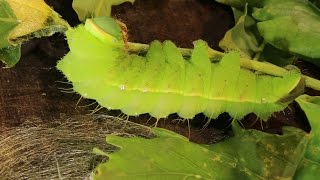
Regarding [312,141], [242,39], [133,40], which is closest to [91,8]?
[133,40]

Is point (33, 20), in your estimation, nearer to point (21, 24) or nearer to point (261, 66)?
point (21, 24)

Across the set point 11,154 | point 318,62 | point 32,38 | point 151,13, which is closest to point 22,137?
point 11,154

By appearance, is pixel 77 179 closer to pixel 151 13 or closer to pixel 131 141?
pixel 131 141

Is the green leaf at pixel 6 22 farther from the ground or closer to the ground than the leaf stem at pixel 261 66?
farther from the ground

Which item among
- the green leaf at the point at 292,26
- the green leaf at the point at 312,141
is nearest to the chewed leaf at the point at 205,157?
the green leaf at the point at 312,141

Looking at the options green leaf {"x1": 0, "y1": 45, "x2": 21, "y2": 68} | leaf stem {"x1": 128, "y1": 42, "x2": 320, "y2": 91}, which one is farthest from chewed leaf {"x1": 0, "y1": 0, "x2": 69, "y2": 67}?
leaf stem {"x1": 128, "y1": 42, "x2": 320, "y2": 91}

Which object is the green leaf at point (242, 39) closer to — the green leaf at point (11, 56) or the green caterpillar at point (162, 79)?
the green caterpillar at point (162, 79)
